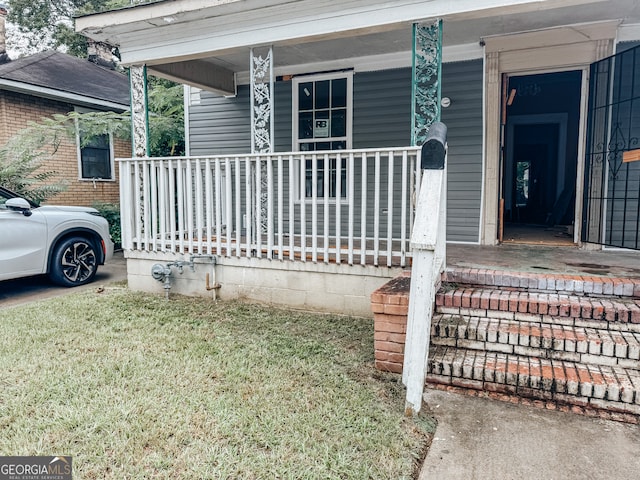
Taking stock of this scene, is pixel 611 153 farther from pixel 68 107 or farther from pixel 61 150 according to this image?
pixel 68 107

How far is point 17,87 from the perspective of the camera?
27.5 ft

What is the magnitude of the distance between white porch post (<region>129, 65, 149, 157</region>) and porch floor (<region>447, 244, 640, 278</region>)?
363 centimetres

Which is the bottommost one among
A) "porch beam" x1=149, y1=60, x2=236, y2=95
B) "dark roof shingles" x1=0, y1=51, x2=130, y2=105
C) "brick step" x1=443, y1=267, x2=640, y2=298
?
"brick step" x1=443, y1=267, x2=640, y2=298

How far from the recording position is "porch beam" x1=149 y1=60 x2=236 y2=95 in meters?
5.57

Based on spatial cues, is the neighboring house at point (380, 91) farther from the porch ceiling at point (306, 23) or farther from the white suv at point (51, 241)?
the white suv at point (51, 241)

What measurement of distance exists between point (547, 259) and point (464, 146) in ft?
6.50

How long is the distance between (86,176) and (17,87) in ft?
7.21

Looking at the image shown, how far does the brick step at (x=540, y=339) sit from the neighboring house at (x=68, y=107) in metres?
7.87

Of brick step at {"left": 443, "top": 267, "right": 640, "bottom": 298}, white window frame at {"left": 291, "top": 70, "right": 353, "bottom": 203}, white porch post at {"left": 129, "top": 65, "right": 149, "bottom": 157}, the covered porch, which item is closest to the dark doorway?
the covered porch

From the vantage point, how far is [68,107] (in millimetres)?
9602

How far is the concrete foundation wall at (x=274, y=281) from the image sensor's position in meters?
4.01

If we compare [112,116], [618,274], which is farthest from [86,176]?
[618,274]

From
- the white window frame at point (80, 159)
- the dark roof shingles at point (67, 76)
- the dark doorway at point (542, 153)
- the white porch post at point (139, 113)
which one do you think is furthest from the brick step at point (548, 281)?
the dark roof shingles at point (67, 76)

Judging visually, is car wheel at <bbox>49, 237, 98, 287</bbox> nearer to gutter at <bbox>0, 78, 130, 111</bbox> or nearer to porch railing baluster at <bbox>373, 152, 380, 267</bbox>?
porch railing baluster at <bbox>373, 152, 380, 267</bbox>
